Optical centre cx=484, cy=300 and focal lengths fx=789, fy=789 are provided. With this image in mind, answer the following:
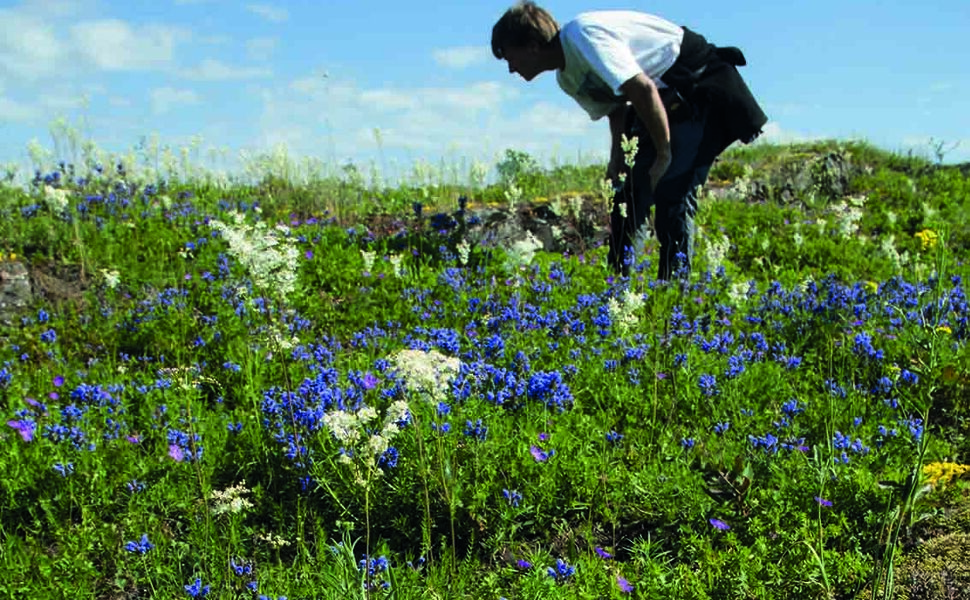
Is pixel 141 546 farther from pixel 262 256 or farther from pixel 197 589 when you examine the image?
pixel 262 256

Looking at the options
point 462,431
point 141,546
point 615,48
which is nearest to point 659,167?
point 615,48

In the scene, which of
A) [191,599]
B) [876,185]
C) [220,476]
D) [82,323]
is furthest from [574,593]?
[876,185]

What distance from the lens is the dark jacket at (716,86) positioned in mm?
5742

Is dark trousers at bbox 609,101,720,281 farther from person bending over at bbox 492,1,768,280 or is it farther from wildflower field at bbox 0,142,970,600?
wildflower field at bbox 0,142,970,600

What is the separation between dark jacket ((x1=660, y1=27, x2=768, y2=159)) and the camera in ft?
18.8

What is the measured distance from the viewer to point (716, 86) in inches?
226

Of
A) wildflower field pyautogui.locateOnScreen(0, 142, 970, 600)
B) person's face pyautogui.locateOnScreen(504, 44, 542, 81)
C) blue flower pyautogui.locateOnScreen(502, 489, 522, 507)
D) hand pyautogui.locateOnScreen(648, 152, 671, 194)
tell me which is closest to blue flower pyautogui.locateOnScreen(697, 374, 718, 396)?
wildflower field pyautogui.locateOnScreen(0, 142, 970, 600)

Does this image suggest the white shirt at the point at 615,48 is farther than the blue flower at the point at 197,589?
Yes

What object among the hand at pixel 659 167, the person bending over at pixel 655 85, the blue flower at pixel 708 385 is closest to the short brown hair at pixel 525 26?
the person bending over at pixel 655 85

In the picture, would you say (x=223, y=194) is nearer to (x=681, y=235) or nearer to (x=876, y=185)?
(x=681, y=235)

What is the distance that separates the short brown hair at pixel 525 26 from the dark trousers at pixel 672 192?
0.99m

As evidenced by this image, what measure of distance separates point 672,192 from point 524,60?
152cm

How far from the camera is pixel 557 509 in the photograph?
129 inches

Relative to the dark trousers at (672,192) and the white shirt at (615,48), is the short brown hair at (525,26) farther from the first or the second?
the dark trousers at (672,192)
